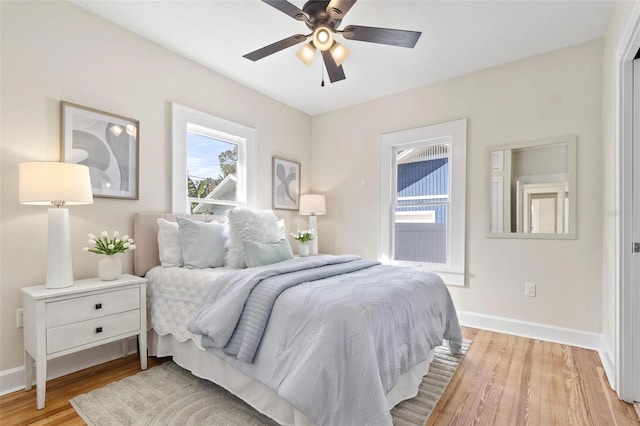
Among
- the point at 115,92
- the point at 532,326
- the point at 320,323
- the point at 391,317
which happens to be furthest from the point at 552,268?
the point at 115,92

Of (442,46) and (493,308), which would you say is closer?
(442,46)

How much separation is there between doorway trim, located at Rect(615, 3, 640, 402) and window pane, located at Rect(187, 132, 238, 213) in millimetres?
3340

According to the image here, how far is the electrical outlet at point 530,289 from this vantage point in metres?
2.99

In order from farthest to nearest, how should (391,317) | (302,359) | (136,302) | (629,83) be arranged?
(136,302) < (629,83) < (391,317) < (302,359)

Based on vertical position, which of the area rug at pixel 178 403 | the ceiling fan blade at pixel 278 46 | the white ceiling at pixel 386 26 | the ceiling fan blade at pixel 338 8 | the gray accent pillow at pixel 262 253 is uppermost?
the white ceiling at pixel 386 26

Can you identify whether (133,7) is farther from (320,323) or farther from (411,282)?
(411,282)

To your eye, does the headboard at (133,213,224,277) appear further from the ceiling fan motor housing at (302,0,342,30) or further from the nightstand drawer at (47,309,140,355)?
the ceiling fan motor housing at (302,0,342,30)

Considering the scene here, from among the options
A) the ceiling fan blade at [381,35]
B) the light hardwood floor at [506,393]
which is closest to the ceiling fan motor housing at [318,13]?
the ceiling fan blade at [381,35]

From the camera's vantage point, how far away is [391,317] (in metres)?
1.65

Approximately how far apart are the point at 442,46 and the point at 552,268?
228 centimetres

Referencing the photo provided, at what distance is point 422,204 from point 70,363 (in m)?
3.58

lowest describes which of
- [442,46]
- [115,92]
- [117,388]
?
[117,388]

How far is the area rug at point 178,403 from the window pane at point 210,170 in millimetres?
1658

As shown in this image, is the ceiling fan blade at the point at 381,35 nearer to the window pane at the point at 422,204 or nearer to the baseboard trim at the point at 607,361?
the window pane at the point at 422,204
